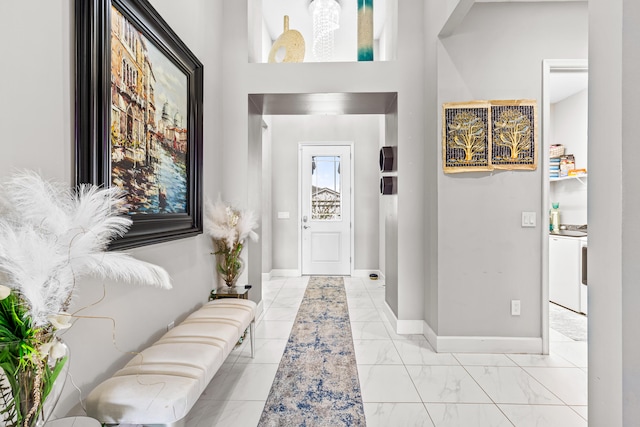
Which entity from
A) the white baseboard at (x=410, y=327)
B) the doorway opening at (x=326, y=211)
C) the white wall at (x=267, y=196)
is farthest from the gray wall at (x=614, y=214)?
the doorway opening at (x=326, y=211)

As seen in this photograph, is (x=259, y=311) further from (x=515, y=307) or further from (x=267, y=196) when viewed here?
(x=515, y=307)

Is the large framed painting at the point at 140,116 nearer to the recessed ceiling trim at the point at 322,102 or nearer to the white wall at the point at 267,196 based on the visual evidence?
the recessed ceiling trim at the point at 322,102

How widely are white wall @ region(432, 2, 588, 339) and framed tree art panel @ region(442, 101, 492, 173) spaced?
76 millimetres

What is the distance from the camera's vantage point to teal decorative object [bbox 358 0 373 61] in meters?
3.27

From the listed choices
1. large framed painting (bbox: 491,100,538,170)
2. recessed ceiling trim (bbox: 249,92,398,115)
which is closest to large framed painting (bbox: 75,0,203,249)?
recessed ceiling trim (bbox: 249,92,398,115)

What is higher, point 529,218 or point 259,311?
point 529,218

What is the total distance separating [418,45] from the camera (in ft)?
9.95

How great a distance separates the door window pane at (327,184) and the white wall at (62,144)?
3700 millimetres

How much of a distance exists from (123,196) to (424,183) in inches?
94.8

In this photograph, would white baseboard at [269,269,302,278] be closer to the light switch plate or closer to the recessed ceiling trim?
the recessed ceiling trim

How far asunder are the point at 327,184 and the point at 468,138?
3.28m

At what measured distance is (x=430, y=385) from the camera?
216cm

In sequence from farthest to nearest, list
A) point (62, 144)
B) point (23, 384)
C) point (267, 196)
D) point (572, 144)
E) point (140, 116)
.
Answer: point (267, 196)
point (572, 144)
point (140, 116)
point (62, 144)
point (23, 384)

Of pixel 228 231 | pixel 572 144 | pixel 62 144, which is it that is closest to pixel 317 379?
pixel 228 231
